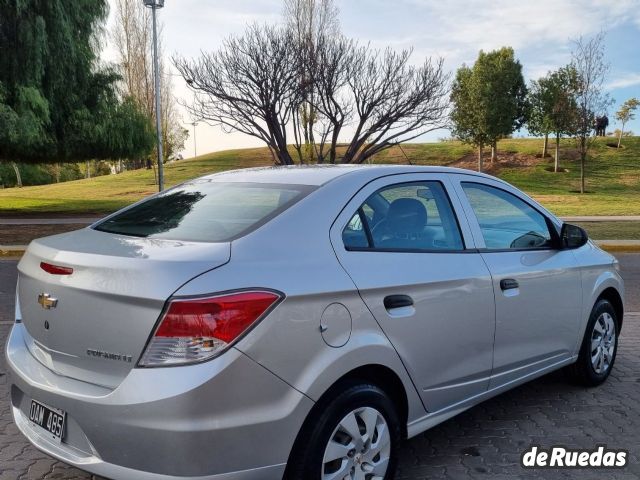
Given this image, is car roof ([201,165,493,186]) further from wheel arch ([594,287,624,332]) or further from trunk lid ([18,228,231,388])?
wheel arch ([594,287,624,332])

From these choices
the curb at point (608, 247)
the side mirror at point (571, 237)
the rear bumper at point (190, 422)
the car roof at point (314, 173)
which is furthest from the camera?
the curb at point (608, 247)

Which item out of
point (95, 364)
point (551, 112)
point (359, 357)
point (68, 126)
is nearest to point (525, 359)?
point (359, 357)

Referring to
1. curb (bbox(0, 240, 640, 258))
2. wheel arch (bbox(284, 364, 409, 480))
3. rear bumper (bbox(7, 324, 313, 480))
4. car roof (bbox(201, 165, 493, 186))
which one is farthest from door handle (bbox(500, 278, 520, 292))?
curb (bbox(0, 240, 640, 258))

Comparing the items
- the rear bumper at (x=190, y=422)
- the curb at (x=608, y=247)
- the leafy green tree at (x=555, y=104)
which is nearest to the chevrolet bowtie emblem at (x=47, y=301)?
the rear bumper at (x=190, y=422)

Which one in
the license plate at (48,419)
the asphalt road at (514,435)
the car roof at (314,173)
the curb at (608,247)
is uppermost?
the car roof at (314,173)

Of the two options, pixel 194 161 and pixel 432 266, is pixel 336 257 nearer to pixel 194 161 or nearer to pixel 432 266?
pixel 432 266

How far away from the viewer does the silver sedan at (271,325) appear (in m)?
2.19

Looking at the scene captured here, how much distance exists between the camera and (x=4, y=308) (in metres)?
7.22

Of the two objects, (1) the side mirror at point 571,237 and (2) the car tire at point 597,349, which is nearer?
(1) the side mirror at point 571,237

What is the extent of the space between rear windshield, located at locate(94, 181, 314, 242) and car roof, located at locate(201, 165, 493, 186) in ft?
0.23

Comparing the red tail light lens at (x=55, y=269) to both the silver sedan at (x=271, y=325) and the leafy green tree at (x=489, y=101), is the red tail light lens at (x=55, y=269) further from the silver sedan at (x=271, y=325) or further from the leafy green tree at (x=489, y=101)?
the leafy green tree at (x=489, y=101)

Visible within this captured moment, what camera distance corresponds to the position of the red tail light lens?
8.20ft

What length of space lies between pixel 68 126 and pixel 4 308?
1453 centimetres

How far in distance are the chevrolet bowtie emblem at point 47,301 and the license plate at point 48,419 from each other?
42cm
